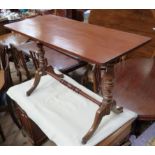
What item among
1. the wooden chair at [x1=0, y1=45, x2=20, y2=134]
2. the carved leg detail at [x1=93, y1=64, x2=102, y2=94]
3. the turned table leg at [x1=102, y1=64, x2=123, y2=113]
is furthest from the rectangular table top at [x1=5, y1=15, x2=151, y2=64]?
the wooden chair at [x1=0, y1=45, x2=20, y2=134]

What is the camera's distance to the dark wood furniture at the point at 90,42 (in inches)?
37.5

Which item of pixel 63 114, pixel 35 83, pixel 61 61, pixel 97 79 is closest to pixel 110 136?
pixel 63 114

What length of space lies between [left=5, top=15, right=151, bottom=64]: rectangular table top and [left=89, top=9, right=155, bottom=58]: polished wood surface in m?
0.86

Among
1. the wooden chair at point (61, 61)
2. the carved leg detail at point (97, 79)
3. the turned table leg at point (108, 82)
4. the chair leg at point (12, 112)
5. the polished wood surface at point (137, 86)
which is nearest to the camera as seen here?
the turned table leg at point (108, 82)

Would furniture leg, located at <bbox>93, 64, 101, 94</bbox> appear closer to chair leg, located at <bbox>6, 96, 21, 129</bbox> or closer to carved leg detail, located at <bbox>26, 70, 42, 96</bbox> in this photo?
carved leg detail, located at <bbox>26, 70, 42, 96</bbox>

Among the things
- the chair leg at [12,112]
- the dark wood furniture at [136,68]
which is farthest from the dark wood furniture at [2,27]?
the chair leg at [12,112]

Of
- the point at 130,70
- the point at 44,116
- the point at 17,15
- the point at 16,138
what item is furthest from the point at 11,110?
the point at 17,15

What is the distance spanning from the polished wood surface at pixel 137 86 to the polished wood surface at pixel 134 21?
139 mm

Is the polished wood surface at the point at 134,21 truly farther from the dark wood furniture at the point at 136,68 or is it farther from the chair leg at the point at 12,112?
the chair leg at the point at 12,112

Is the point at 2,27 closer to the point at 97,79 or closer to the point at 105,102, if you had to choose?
the point at 97,79

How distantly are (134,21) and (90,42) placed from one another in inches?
45.6

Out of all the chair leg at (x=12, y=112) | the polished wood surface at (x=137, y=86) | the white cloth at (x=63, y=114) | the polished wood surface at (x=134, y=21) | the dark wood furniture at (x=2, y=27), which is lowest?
the chair leg at (x=12, y=112)
